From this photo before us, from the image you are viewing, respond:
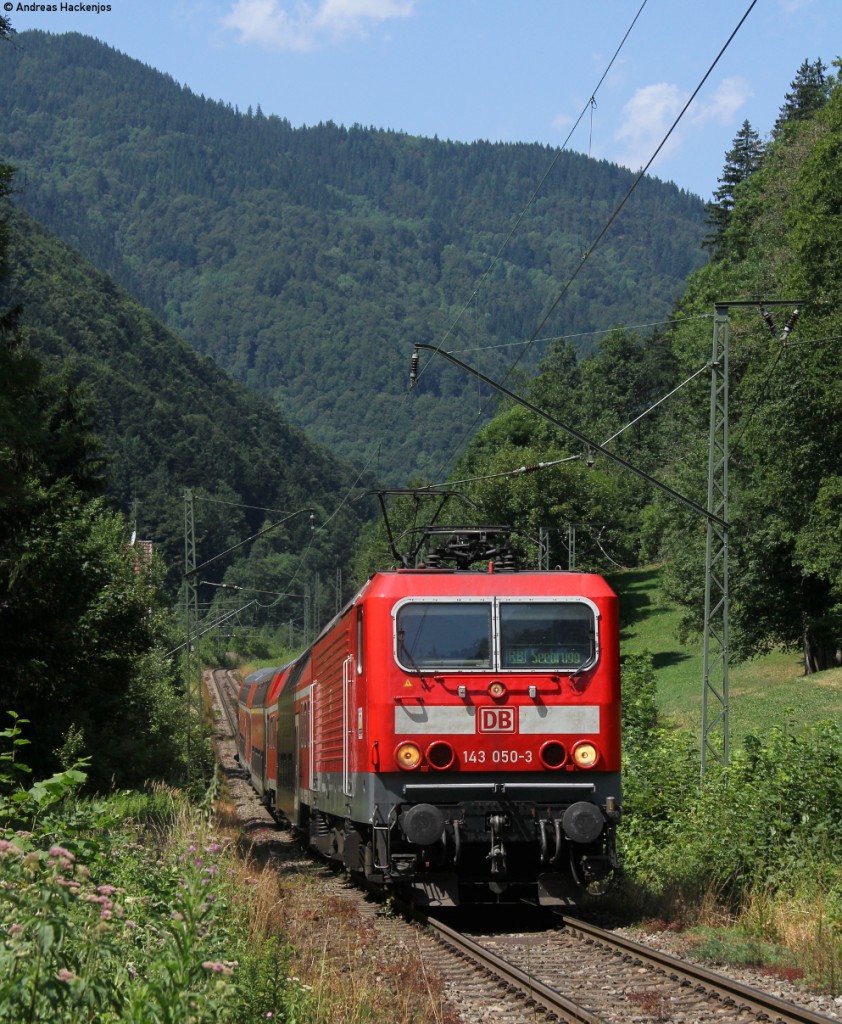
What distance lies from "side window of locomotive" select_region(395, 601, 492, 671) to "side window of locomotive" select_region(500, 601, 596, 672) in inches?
7.2

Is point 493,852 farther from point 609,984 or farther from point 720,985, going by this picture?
point 720,985

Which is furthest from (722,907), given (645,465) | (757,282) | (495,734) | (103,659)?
(645,465)

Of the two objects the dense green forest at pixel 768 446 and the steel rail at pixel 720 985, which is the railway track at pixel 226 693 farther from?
the steel rail at pixel 720 985

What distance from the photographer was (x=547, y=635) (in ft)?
43.8

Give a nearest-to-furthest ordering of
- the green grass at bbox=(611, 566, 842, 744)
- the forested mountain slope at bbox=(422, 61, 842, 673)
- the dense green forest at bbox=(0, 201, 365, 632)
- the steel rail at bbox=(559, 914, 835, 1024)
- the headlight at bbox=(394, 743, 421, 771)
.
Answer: the steel rail at bbox=(559, 914, 835, 1024)
the headlight at bbox=(394, 743, 421, 771)
the forested mountain slope at bbox=(422, 61, 842, 673)
the green grass at bbox=(611, 566, 842, 744)
the dense green forest at bbox=(0, 201, 365, 632)

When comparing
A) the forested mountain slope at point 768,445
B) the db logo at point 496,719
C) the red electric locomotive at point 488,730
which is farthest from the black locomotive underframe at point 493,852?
the forested mountain slope at point 768,445

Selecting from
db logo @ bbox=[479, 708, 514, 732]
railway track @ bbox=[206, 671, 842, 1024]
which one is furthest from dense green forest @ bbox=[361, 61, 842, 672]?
railway track @ bbox=[206, 671, 842, 1024]

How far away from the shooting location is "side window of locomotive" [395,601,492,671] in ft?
43.3

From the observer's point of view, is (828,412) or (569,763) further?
(828,412)

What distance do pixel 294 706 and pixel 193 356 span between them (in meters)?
139

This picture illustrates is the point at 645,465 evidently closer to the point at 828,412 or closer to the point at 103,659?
the point at 828,412

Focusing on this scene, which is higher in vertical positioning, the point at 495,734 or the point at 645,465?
the point at 645,465

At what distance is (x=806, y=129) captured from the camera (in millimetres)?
46938

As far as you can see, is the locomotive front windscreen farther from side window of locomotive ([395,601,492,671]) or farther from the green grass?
the green grass
